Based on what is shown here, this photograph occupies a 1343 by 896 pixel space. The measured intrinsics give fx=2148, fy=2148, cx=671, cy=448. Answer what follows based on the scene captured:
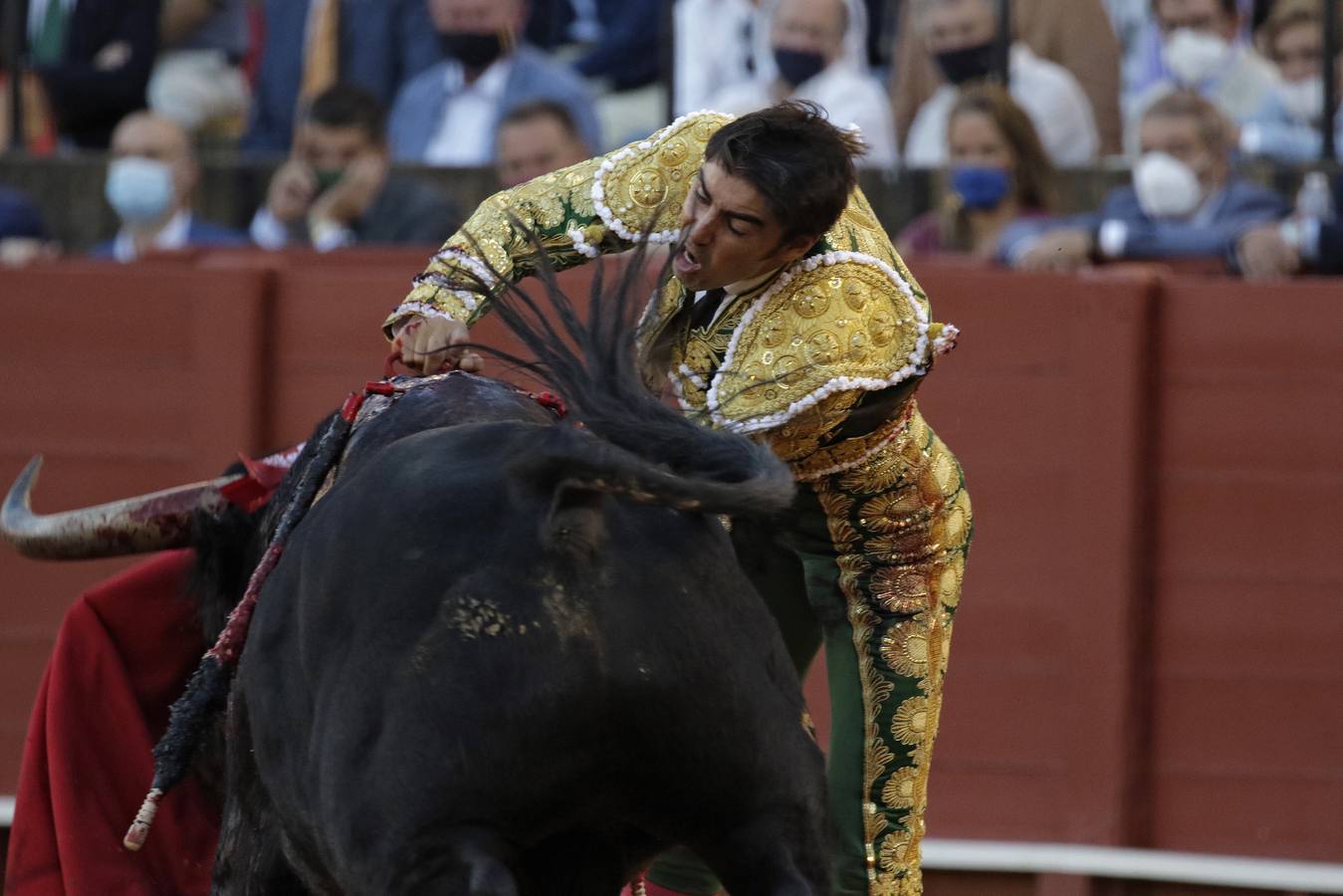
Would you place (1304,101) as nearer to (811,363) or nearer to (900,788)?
(900,788)

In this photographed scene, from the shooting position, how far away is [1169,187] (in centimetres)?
529

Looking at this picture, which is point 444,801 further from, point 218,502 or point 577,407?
point 218,502

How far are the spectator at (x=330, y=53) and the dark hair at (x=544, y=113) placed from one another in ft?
3.59

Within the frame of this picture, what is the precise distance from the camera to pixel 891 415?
10.0ft

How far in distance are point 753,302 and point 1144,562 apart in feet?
7.39

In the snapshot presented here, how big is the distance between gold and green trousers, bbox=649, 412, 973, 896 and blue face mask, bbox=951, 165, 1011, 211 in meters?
2.12

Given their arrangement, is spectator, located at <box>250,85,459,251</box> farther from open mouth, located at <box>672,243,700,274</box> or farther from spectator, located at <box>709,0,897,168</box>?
open mouth, located at <box>672,243,700,274</box>

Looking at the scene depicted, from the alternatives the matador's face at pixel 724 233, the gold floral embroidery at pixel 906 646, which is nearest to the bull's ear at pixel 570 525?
the matador's face at pixel 724 233

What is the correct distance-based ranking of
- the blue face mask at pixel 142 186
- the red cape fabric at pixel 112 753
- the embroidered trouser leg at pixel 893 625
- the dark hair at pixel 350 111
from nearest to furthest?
the embroidered trouser leg at pixel 893 625
the red cape fabric at pixel 112 753
the dark hair at pixel 350 111
the blue face mask at pixel 142 186

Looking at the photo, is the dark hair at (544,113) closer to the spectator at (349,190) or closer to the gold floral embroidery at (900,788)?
the spectator at (349,190)

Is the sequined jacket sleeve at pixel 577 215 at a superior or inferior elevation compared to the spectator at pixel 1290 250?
superior

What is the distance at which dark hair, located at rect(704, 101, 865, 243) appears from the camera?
8.86ft

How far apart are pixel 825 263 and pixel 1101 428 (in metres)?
2.12

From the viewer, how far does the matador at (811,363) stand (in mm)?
2746
